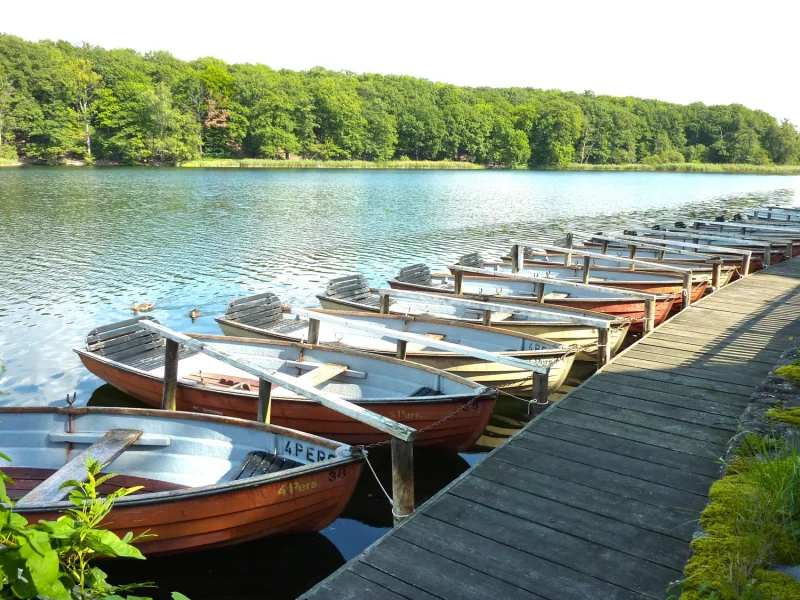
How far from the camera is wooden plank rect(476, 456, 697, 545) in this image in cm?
494

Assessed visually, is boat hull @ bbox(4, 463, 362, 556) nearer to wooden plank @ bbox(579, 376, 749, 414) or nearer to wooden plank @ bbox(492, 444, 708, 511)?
wooden plank @ bbox(492, 444, 708, 511)

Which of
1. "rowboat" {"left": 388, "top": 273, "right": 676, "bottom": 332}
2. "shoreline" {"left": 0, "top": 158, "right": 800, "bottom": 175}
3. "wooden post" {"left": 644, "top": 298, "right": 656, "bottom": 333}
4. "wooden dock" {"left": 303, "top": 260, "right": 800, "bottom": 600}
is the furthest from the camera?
"shoreline" {"left": 0, "top": 158, "right": 800, "bottom": 175}

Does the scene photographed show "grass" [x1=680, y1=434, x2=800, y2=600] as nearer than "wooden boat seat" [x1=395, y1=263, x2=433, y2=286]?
Yes

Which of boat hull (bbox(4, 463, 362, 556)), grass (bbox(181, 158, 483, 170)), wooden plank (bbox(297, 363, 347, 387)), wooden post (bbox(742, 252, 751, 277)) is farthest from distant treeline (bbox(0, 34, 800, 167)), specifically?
boat hull (bbox(4, 463, 362, 556))

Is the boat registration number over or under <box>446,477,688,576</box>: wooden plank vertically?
under

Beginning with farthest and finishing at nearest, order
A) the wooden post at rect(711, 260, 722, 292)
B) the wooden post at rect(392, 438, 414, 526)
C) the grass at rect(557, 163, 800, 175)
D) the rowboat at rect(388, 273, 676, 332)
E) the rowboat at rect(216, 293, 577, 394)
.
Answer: the grass at rect(557, 163, 800, 175) → the wooden post at rect(711, 260, 722, 292) → the rowboat at rect(388, 273, 676, 332) → the rowboat at rect(216, 293, 577, 394) → the wooden post at rect(392, 438, 414, 526)

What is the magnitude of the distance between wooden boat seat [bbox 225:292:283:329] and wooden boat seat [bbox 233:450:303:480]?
5421mm

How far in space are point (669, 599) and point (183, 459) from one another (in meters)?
4.98

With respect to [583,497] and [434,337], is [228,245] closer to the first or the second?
[434,337]

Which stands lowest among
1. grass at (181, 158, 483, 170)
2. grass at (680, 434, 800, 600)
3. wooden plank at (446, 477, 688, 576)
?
wooden plank at (446, 477, 688, 576)

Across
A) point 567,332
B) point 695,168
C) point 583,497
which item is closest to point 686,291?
point 567,332

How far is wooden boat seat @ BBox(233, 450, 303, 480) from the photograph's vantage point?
639cm

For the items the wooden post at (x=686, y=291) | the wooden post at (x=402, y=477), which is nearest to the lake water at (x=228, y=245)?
the wooden post at (x=402, y=477)

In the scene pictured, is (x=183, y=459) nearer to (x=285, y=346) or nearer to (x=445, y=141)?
(x=285, y=346)
